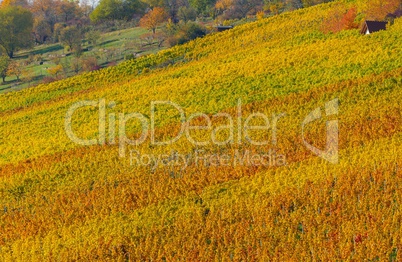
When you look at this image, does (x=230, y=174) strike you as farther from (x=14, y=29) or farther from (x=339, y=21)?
(x=14, y=29)

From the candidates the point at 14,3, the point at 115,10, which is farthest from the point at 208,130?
the point at 14,3

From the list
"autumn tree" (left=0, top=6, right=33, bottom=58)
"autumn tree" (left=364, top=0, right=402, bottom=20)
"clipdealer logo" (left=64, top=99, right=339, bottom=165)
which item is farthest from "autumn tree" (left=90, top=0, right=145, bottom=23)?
"clipdealer logo" (left=64, top=99, right=339, bottom=165)

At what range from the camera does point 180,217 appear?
60.0ft

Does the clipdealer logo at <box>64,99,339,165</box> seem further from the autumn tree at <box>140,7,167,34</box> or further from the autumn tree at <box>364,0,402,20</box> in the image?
the autumn tree at <box>140,7,167,34</box>

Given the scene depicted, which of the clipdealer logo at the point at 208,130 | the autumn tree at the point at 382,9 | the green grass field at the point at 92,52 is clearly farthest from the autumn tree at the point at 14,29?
the autumn tree at the point at 382,9

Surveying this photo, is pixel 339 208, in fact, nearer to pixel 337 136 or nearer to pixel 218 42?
pixel 337 136

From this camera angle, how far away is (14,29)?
92.4 metres

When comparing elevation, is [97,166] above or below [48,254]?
above

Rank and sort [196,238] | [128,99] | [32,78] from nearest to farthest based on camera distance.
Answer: [196,238], [128,99], [32,78]

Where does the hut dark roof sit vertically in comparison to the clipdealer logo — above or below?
above

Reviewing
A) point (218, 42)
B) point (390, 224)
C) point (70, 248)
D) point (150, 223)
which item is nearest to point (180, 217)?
point (150, 223)

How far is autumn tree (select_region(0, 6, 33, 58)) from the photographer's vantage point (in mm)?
89312

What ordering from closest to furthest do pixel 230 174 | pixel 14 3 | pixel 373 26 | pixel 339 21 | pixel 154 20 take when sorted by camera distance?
pixel 230 174, pixel 373 26, pixel 339 21, pixel 154 20, pixel 14 3

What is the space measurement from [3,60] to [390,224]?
64.7 m
